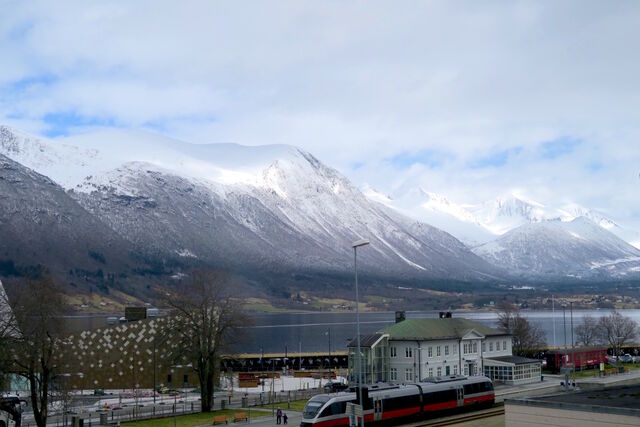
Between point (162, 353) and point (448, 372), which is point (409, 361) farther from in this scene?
point (162, 353)

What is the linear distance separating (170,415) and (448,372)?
32.1 m

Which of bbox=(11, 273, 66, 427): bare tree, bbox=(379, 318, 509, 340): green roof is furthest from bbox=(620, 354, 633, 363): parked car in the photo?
bbox=(11, 273, 66, 427): bare tree

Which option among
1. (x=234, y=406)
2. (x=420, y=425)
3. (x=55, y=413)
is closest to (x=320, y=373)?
(x=234, y=406)

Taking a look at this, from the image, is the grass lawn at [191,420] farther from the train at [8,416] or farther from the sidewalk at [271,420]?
the train at [8,416]

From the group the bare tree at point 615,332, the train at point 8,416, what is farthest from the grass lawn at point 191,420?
the bare tree at point 615,332

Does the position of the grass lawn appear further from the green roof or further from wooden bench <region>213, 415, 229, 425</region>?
the green roof

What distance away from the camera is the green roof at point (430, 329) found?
82.1 metres

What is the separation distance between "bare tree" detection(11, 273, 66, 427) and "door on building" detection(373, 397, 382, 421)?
23933mm

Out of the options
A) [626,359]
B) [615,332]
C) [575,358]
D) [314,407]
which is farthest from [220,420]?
[615,332]

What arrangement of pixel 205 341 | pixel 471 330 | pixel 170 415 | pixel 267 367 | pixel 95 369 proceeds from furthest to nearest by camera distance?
pixel 267 367 → pixel 95 369 → pixel 471 330 → pixel 205 341 → pixel 170 415

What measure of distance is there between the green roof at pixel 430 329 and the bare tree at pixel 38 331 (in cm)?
3695

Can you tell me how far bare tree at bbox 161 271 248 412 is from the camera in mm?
71188

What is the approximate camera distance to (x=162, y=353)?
93188 mm

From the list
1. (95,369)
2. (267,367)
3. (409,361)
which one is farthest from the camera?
(267,367)
